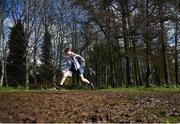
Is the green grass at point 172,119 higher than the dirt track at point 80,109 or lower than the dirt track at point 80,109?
lower

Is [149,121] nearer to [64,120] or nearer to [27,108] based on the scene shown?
[64,120]

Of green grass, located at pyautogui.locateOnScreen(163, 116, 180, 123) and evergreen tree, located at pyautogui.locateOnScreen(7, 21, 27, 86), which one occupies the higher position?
evergreen tree, located at pyautogui.locateOnScreen(7, 21, 27, 86)

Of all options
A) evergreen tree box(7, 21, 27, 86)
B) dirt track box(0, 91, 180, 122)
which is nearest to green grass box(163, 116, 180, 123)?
dirt track box(0, 91, 180, 122)

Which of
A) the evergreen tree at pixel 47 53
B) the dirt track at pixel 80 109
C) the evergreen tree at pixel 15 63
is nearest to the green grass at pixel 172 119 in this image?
the dirt track at pixel 80 109

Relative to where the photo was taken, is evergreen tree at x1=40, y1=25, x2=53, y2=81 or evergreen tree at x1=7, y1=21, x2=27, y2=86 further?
evergreen tree at x1=7, y1=21, x2=27, y2=86

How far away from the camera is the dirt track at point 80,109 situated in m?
10.5

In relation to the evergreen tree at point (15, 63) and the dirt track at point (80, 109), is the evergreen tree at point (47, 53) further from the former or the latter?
the dirt track at point (80, 109)

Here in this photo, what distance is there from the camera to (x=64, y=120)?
33.6ft

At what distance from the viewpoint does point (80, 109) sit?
462 inches

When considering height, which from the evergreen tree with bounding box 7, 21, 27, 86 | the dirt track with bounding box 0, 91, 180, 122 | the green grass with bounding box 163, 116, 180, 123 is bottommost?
the green grass with bounding box 163, 116, 180, 123

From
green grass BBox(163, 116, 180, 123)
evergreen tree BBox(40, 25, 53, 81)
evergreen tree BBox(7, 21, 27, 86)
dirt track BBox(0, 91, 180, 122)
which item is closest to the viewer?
dirt track BBox(0, 91, 180, 122)

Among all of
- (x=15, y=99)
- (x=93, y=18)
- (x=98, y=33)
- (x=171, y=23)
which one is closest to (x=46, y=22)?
(x=98, y=33)

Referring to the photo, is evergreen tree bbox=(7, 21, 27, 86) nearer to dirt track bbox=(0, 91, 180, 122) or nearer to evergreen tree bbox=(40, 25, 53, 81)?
evergreen tree bbox=(40, 25, 53, 81)

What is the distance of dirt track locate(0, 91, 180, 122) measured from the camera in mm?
10484
